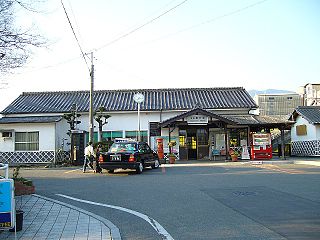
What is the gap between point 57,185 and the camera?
13258 mm

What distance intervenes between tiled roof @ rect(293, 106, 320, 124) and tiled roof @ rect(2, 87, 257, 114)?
166 inches

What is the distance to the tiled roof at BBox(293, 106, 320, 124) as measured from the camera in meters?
28.3

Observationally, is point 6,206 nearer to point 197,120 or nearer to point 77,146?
point 77,146

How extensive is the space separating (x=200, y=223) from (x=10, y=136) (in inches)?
905

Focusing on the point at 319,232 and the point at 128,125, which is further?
the point at 128,125

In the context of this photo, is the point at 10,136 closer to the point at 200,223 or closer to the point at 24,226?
the point at 24,226

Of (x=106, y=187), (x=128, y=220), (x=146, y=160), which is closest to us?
(x=128, y=220)

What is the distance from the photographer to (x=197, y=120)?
25.8 metres

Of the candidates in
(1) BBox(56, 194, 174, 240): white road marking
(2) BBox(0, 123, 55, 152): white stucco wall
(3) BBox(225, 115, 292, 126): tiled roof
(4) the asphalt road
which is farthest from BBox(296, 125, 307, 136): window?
(1) BBox(56, 194, 174, 240): white road marking

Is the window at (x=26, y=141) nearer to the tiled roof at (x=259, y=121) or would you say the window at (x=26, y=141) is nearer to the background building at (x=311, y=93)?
the tiled roof at (x=259, y=121)

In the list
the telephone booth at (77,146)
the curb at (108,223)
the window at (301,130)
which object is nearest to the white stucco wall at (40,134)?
the telephone booth at (77,146)

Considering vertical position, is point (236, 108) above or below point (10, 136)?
above

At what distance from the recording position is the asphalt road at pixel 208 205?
6195 mm

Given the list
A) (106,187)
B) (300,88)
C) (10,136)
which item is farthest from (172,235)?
(300,88)
